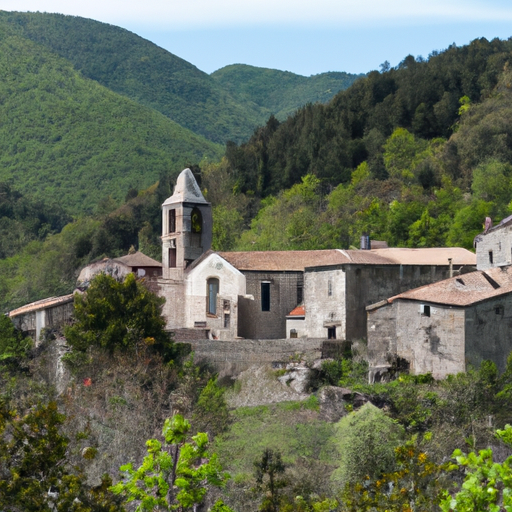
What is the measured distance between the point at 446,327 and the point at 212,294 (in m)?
11.2

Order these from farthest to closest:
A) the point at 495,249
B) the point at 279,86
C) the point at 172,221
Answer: the point at 279,86 < the point at 172,221 < the point at 495,249

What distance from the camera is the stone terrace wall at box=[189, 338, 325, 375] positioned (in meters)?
42.0

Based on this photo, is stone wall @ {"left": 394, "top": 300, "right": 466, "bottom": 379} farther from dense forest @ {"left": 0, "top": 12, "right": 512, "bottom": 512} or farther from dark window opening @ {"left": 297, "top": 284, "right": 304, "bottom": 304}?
dark window opening @ {"left": 297, "top": 284, "right": 304, "bottom": 304}

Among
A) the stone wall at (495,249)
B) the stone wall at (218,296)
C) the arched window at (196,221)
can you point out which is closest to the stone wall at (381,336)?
the stone wall at (495,249)

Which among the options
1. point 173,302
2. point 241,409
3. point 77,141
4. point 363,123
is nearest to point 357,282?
point 241,409

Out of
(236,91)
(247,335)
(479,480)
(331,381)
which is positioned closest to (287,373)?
(331,381)

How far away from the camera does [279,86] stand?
193 meters

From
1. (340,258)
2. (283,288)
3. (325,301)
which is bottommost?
(325,301)

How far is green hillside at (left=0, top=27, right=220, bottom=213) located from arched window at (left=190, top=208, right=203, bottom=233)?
173ft

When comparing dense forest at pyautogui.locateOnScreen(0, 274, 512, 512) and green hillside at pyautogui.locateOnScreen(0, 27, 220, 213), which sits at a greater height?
green hillside at pyautogui.locateOnScreen(0, 27, 220, 213)

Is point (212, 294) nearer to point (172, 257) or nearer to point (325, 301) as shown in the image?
point (172, 257)

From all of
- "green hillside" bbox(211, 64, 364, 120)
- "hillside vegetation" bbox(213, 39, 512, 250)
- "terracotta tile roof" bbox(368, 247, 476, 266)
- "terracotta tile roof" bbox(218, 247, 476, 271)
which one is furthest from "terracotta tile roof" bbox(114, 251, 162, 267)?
"green hillside" bbox(211, 64, 364, 120)

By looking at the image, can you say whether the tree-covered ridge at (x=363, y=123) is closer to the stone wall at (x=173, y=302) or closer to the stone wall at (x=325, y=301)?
the stone wall at (x=173, y=302)

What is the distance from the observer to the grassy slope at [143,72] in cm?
14773
